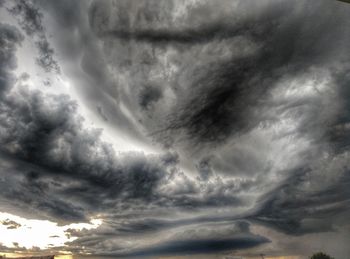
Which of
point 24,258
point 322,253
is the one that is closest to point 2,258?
point 24,258

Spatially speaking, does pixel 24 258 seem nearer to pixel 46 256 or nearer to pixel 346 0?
pixel 46 256

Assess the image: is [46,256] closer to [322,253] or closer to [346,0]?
[346,0]

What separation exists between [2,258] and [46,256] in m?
13.8

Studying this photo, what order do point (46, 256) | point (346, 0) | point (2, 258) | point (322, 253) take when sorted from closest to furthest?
point (346, 0), point (46, 256), point (2, 258), point (322, 253)

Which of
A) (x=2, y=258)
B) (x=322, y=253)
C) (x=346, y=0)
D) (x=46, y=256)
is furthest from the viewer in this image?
(x=322, y=253)

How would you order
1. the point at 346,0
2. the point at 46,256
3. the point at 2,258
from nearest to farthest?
1. the point at 346,0
2. the point at 46,256
3. the point at 2,258

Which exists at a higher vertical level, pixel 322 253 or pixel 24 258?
pixel 322 253

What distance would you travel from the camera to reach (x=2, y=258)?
5059 cm

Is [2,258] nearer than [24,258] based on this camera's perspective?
No

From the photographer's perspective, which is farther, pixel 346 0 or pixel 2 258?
pixel 2 258

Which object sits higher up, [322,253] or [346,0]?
[322,253]

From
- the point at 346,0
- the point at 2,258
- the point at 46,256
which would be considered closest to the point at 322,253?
the point at 46,256

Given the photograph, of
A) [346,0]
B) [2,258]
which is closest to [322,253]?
[2,258]

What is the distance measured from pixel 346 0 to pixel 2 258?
214ft
